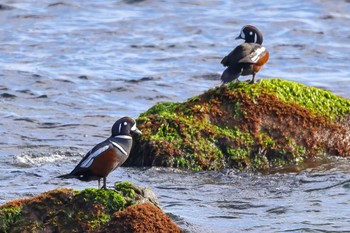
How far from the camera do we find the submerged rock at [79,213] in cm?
726

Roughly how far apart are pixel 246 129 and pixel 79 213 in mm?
3586

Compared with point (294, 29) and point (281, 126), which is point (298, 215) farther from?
point (294, 29)

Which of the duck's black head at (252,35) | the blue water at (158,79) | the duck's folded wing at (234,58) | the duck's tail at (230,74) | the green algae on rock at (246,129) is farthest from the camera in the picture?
the duck's black head at (252,35)

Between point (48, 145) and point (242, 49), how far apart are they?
120 inches

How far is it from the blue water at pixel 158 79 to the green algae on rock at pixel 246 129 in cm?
21

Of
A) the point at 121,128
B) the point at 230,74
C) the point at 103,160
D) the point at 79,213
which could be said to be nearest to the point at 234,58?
the point at 230,74

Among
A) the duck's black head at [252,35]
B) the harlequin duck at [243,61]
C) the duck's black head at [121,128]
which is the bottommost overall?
the duck's black head at [121,128]

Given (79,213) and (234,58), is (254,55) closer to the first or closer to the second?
(234,58)

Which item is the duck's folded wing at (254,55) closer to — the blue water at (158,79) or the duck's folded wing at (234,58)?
the duck's folded wing at (234,58)

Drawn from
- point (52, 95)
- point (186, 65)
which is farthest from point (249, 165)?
point (186, 65)

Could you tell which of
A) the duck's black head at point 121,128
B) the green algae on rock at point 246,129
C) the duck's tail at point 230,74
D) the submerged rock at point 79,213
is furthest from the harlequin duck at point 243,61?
the submerged rock at point 79,213

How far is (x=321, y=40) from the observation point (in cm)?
1952

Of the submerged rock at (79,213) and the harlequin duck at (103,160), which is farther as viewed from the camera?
the harlequin duck at (103,160)

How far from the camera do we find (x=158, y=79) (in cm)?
1672
